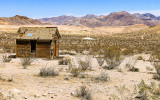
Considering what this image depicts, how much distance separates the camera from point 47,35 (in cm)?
1581

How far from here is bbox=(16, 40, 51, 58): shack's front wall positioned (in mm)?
15688

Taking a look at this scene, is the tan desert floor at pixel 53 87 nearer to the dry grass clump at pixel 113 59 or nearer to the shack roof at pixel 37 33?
the dry grass clump at pixel 113 59

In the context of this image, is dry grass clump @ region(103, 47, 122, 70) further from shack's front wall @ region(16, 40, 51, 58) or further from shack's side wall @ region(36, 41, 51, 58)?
shack's front wall @ region(16, 40, 51, 58)

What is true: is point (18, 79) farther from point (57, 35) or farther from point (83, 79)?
point (57, 35)

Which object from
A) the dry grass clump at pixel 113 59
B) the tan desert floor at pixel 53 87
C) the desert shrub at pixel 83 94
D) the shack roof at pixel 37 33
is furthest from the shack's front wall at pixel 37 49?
the desert shrub at pixel 83 94

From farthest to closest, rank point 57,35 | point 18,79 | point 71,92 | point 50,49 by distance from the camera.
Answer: point 57,35 → point 50,49 → point 18,79 → point 71,92

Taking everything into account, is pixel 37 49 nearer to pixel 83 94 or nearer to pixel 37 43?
pixel 37 43

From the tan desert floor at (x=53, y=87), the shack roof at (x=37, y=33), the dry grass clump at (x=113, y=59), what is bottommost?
the tan desert floor at (x=53, y=87)

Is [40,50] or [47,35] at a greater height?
[47,35]

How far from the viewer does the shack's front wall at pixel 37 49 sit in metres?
15.7

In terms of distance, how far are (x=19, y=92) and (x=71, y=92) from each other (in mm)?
1808

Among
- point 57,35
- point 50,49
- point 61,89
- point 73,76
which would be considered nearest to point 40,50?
point 50,49

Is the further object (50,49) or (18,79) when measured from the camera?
(50,49)

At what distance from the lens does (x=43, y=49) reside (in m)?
15.8
